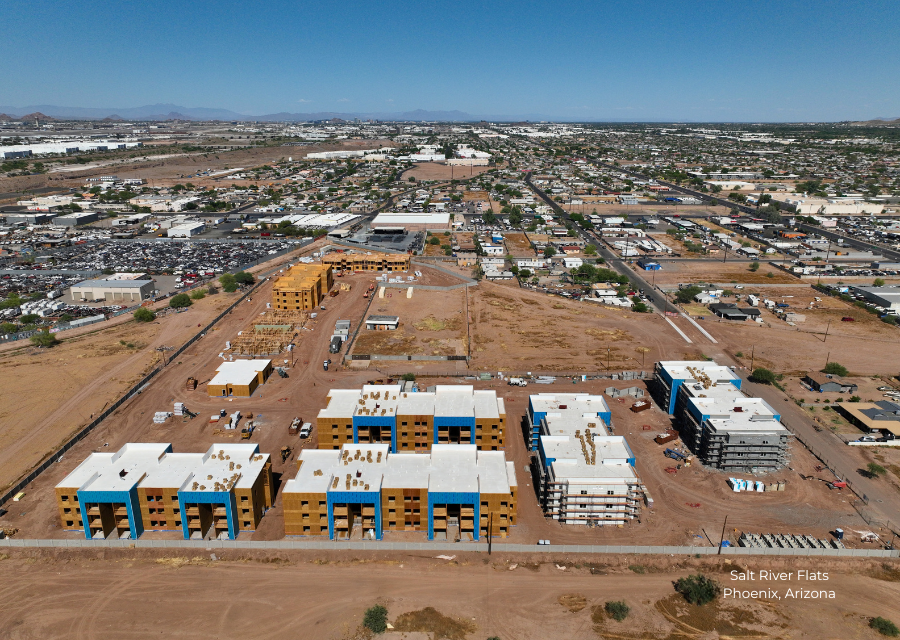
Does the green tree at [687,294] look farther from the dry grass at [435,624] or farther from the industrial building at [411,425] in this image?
the dry grass at [435,624]

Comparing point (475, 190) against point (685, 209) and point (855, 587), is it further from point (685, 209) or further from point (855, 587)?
point (855, 587)

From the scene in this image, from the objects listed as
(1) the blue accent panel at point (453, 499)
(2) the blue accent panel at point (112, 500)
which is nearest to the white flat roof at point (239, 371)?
(2) the blue accent panel at point (112, 500)

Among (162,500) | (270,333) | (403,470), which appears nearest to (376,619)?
(403,470)

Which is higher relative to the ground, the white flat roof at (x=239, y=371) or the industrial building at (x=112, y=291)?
the industrial building at (x=112, y=291)

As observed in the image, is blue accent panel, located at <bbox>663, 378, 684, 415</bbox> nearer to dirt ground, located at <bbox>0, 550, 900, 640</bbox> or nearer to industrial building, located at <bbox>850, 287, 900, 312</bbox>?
dirt ground, located at <bbox>0, 550, 900, 640</bbox>

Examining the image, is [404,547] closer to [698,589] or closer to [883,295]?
[698,589]

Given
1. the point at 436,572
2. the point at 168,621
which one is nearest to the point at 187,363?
the point at 168,621
